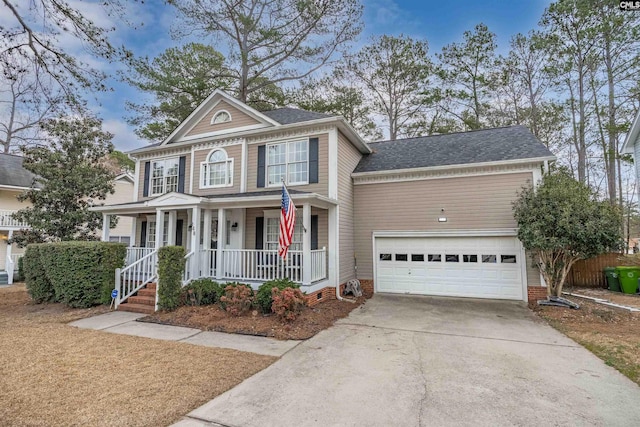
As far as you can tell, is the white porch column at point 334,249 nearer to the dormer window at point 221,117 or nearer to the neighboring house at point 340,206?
the neighboring house at point 340,206

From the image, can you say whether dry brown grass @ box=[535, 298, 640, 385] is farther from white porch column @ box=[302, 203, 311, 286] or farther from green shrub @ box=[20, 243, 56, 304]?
green shrub @ box=[20, 243, 56, 304]

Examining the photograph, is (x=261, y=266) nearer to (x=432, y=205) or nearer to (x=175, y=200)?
(x=175, y=200)

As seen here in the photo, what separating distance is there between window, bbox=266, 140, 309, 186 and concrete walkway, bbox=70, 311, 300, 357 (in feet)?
18.2

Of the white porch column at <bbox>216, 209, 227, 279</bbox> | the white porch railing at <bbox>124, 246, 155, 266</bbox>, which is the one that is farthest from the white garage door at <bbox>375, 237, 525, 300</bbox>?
the white porch railing at <bbox>124, 246, 155, 266</bbox>

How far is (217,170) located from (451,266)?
9.12 m

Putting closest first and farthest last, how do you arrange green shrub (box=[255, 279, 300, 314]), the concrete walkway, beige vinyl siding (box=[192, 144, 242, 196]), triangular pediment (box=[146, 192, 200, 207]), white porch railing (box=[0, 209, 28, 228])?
the concrete walkway
green shrub (box=[255, 279, 300, 314])
triangular pediment (box=[146, 192, 200, 207])
beige vinyl siding (box=[192, 144, 242, 196])
white porch railing (box=[0, 209, 28, 228])

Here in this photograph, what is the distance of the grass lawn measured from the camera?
4880 mm

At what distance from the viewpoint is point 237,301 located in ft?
24.6

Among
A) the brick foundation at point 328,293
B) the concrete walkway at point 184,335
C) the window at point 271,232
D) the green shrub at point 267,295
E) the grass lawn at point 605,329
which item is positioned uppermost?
the window at point 271,232

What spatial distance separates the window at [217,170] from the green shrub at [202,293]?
4.16m

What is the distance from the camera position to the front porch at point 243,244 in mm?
8711

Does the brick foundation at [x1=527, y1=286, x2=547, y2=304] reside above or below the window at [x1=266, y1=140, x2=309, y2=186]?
below

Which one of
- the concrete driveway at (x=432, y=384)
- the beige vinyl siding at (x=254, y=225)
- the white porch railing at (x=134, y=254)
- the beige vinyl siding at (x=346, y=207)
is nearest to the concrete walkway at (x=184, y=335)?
the concrete driveway at (x=432, y=384)

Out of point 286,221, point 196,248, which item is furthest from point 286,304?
point 196,248
